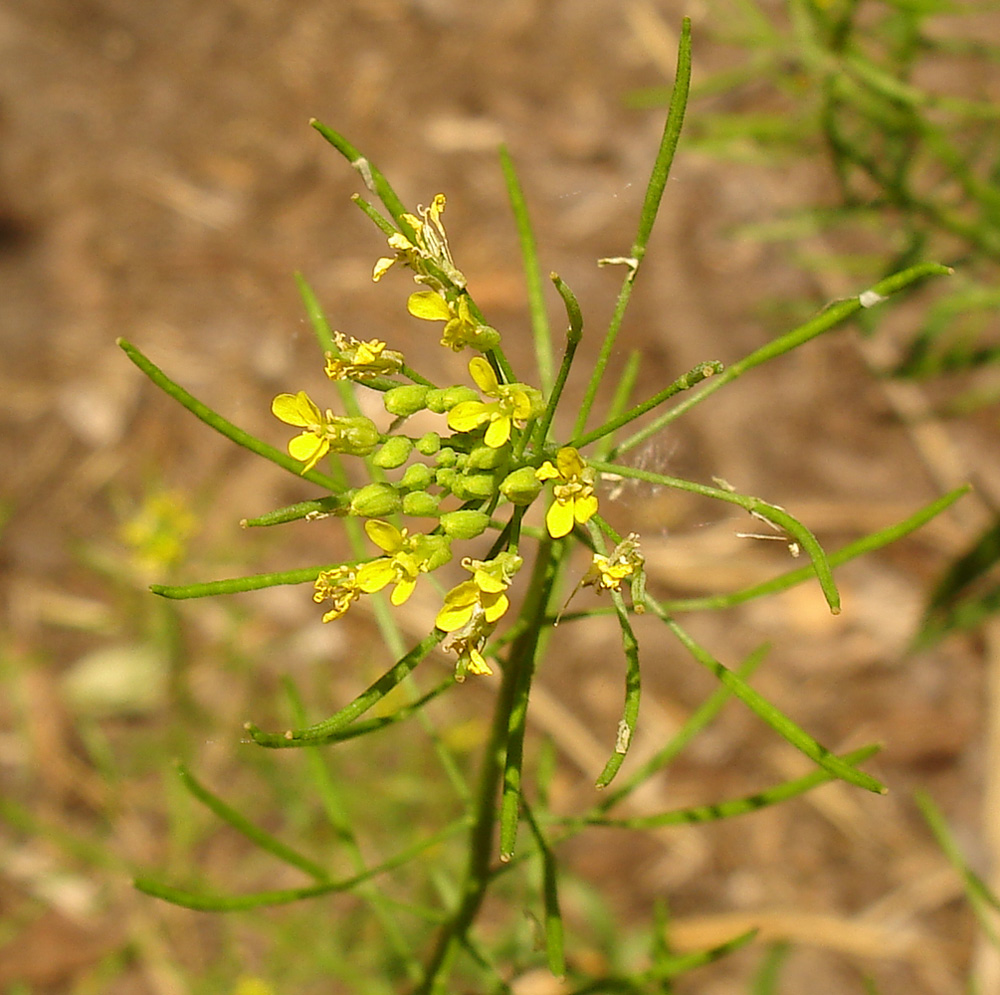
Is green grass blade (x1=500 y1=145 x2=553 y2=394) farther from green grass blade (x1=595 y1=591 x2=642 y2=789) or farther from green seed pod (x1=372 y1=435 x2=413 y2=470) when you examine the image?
green grass blade (x1=595 y1=591 x2=642 y2=789)

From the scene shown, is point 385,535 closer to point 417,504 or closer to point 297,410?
point 417,504

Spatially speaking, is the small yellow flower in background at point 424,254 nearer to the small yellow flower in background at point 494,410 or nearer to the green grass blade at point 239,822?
the small yellow flower in background at point 494,410

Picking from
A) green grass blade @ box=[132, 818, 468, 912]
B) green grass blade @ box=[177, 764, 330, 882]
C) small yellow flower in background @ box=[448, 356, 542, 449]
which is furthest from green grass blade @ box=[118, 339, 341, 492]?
green grass blade @ box=[132, 818, 468, 912]

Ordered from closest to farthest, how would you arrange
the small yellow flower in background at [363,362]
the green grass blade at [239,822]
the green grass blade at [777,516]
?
the green grass blade at [777,516] → the small yellow flower in background at [363,362] → the green grass blade at [239,822]

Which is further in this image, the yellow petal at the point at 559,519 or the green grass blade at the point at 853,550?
the green grass blade at the point at 853,550

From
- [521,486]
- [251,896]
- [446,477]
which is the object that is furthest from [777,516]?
[251,896]

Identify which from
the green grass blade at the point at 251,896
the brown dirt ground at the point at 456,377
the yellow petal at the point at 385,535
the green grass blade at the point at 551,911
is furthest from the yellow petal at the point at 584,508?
the brown dirt ground at the point at 456,377

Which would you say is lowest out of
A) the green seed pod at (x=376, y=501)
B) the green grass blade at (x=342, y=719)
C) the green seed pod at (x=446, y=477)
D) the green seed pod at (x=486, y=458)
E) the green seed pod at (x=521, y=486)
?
the green grass blade at (x=342, y=719)
